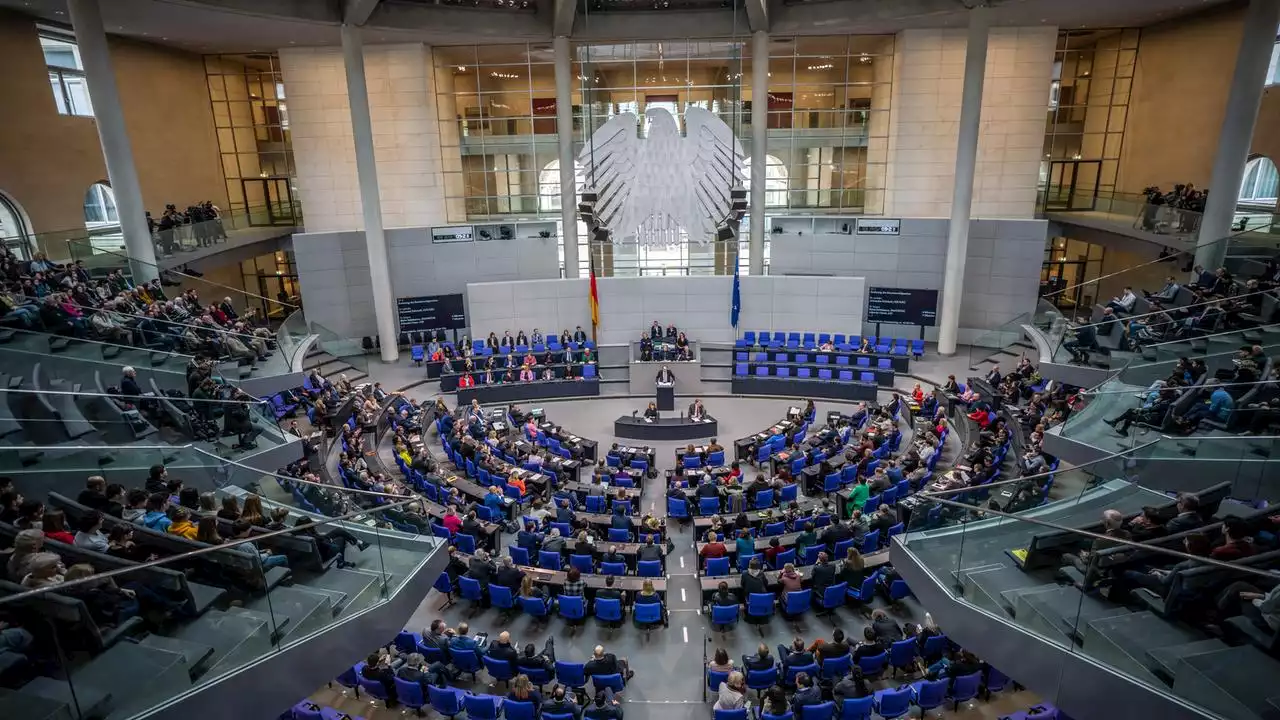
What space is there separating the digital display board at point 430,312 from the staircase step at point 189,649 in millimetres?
19565

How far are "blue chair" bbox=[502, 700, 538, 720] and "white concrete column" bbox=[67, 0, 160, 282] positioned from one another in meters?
14.7

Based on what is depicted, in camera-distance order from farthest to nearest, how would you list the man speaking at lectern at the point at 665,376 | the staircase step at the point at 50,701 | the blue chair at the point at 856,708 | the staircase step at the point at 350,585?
1. the man speaking at lectern at the point at 665,376
2. the blue chair at the point at 856,708
3. the staircase step at the point at 350,585
4. the staircase step at the point at 50,701

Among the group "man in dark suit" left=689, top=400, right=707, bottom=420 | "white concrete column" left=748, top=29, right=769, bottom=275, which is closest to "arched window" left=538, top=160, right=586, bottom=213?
"white concrete column" left=748, top=29, right=769, bottom=275

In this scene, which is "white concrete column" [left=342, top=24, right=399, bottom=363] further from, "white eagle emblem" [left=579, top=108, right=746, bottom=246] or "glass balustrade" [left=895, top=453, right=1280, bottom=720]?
"glass balustrade" [left=895, top=453, right=1280, bottom=720]

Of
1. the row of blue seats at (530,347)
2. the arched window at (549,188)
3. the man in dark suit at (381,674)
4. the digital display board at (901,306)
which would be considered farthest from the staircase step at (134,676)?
the digital display board at (901,306)

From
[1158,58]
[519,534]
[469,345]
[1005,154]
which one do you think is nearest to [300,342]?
[469,345]

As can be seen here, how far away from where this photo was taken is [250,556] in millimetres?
6332

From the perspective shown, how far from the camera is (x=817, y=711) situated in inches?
328

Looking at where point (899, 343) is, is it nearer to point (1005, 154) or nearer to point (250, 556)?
point (1005, 154)

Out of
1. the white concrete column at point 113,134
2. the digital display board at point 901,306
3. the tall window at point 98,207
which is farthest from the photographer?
the digital display board at point 901,306

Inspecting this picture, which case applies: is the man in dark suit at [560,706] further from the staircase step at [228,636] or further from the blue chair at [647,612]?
the staircase step at [228,636]

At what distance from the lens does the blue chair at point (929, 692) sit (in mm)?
8648

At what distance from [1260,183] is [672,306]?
56.8ft

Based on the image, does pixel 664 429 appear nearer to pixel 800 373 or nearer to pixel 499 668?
pixel 800 373
